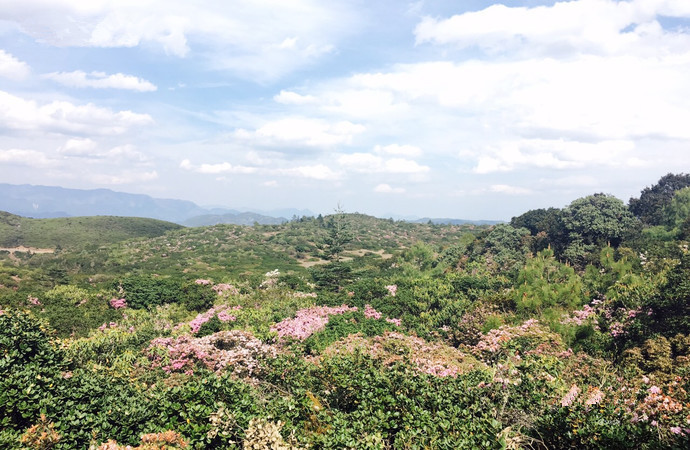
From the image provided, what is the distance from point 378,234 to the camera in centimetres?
8419

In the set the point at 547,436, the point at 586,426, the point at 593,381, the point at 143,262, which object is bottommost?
the point at 143,262

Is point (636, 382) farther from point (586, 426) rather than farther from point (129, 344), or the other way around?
point (129, 344)

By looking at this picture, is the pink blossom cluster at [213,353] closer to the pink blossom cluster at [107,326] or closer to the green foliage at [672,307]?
the pink blossom cluster at [107,326]

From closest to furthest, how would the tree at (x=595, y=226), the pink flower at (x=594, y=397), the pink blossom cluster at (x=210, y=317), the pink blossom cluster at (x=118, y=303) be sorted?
the pink flower at (x=594, y=397) < the pink blossom cluster at (x=210, y=317) < the pink blossom cluster at (x=118, y=303) < the tree at (x=595, y=226)

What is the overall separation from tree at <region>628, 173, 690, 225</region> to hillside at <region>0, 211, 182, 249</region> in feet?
254

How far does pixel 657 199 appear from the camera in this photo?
1280 inches

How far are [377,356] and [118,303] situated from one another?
17.5 m

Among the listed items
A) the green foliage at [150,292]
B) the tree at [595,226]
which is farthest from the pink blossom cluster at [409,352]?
the tree at [595,226]

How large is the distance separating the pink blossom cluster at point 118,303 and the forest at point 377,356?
0.26 ft

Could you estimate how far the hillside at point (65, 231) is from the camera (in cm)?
6706

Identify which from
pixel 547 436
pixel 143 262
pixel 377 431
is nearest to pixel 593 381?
pixel 547 436

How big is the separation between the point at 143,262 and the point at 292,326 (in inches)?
1625

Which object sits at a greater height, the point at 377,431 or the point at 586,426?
the point at 586,426

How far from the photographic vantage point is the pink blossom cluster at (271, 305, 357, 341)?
49.4 feet
